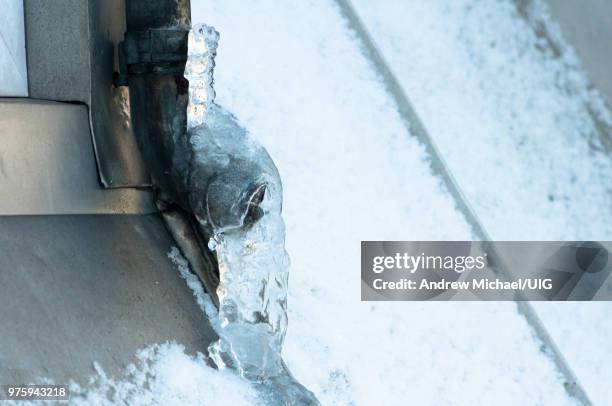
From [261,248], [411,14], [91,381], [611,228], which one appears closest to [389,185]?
[411,14]

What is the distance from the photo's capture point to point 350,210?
4.64 ft

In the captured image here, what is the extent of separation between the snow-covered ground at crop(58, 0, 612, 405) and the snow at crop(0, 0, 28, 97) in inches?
18.6

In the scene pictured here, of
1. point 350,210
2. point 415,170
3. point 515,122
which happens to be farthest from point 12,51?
point 515,122

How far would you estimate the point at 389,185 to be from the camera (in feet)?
4.80

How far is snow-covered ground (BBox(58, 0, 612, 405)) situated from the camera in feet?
4.40

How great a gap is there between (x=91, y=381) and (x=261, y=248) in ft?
0.62

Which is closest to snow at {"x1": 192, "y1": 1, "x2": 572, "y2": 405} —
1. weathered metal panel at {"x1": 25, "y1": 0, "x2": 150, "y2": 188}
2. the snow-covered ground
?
the snow-covered ground

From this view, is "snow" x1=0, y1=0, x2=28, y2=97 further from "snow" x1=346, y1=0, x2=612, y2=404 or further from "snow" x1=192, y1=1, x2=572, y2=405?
"snow" x1=346, y1=0, x2=612, y2=404

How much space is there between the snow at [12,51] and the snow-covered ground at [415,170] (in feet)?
1.55

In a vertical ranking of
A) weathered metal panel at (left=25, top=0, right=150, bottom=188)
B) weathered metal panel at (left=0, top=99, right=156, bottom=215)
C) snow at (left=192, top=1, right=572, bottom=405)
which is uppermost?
weathered metal panel at (left=25, top=0, right=150, bottom=188)

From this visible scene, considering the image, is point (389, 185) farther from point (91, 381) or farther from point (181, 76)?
point (91, 381)

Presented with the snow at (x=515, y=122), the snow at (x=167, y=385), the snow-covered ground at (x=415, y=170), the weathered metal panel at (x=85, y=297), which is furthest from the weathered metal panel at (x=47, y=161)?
the snow at (x=515, y=122)

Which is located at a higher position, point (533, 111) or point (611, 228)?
point (533, 111)

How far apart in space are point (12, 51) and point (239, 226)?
24 cm
